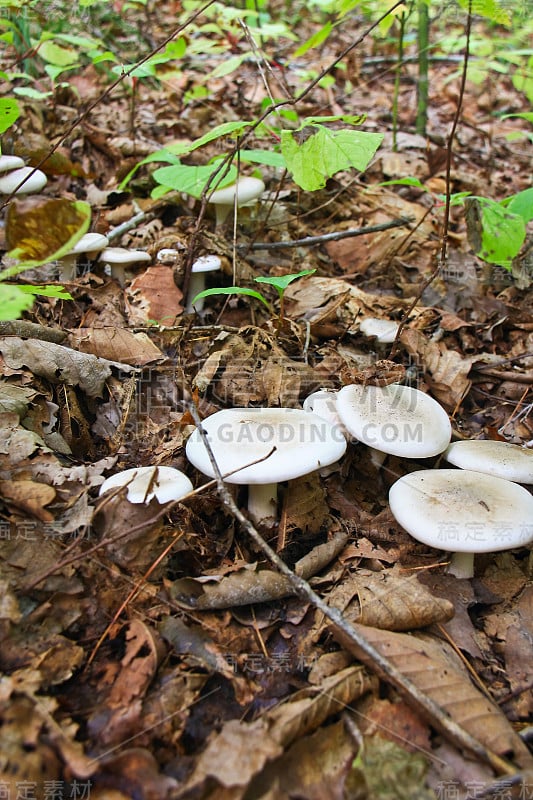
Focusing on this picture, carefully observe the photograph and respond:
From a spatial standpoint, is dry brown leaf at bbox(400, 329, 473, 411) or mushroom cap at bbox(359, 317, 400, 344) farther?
mushroom cap at bbox(359, 317, 400, 344)

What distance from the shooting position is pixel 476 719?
1.87 m

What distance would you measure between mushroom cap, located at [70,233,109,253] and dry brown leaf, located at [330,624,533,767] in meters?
2.98

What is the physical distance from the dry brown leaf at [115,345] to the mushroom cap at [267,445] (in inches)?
32.6

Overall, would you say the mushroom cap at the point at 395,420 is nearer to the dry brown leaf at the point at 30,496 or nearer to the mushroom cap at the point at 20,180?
the dry brown leaf at the point at 30,496

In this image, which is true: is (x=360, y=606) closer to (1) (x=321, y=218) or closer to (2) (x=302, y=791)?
(2) (x=302, y=791)

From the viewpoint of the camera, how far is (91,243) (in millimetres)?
3762

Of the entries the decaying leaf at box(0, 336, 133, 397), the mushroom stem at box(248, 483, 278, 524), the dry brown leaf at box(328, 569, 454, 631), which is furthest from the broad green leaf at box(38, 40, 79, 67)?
the dry brown leaf at box(328, 569, 454, 631)

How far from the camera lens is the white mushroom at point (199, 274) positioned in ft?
12.4

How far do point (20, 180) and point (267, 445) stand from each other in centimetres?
304

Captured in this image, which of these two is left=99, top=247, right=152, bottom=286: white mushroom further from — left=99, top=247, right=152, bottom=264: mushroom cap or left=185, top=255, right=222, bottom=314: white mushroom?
left=185, top=255, right=222, bottom=314: white mushroom

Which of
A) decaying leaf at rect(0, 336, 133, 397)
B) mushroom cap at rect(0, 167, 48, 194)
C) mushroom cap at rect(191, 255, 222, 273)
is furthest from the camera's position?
mushroom cap at rect(0, 167, 48, 194)

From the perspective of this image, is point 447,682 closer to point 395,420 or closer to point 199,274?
point 395,420

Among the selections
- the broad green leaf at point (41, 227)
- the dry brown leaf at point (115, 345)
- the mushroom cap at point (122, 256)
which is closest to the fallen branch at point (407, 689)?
the broad green leaf at point (41, 227)

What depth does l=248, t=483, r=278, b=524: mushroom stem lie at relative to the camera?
2686 mm
